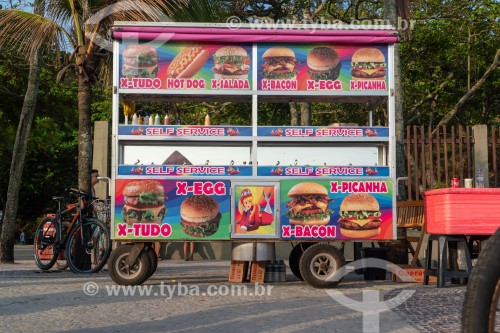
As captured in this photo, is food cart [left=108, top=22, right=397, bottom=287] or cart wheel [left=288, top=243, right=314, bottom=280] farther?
cart wheel [left=288, top=243, right=314, bottom=280]

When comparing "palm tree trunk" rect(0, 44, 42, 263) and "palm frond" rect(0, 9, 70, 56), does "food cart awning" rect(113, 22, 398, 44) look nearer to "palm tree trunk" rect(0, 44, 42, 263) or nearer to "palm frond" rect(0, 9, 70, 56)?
"palm frond" rect(0, 9, 70, 56)

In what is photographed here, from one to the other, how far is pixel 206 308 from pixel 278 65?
3.69m

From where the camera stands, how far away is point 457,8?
25.9 metres

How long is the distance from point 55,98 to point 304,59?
2136 centimetres

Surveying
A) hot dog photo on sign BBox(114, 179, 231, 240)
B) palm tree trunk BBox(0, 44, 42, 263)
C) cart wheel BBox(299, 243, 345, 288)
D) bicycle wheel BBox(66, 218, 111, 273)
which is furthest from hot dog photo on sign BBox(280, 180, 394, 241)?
palm tree trunk BBox(0, 44, 42, 263)

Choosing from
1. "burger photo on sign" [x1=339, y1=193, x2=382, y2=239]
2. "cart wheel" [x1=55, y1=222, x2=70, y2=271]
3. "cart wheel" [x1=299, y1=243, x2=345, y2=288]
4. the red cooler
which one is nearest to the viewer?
the red cooler

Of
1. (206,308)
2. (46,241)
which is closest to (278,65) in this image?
(206,308)

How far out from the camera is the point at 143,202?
32.5 ft

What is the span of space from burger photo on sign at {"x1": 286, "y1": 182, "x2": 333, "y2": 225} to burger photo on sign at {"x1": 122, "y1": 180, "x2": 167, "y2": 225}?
1544mm

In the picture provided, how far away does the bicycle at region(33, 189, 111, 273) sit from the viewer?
12125 millimetres

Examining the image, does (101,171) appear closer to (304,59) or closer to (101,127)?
(101,127)

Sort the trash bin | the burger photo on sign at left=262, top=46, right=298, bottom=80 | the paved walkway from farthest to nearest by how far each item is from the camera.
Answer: the trash bin, the burger photo on sign at left=262, top=46, right=298, bottom=80, the paved walkway

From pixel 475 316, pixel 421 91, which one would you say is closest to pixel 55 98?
pixel 421 91

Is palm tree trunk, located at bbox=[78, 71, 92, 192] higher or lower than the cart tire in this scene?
higher
